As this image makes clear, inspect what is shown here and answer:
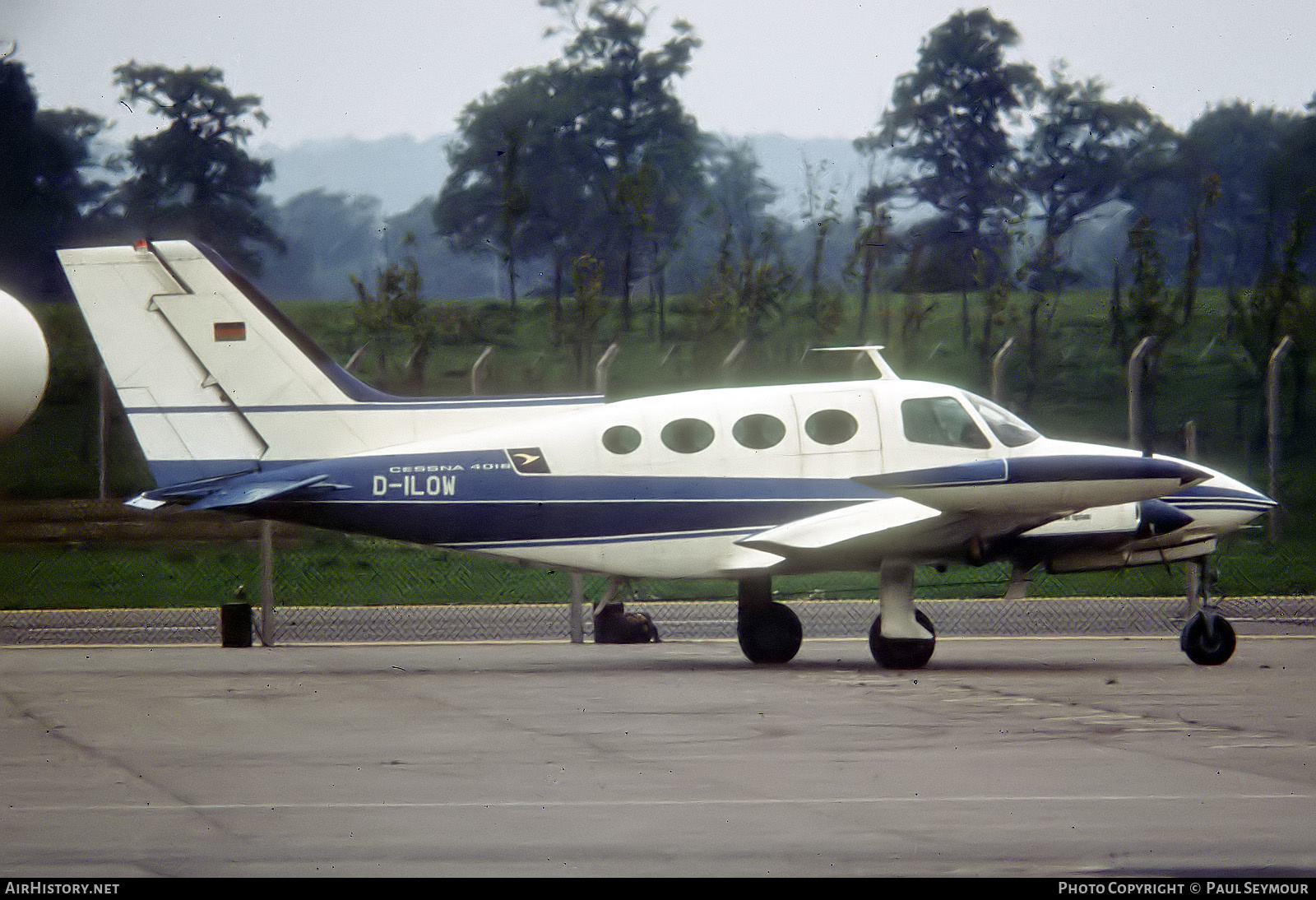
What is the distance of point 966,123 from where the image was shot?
56375 mm

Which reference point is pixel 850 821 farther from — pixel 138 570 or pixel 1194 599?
pixel 138 570

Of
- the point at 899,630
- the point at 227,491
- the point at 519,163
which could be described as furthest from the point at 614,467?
the point at 519,163

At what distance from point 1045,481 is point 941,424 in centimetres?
148

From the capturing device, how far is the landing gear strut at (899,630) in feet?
51.6

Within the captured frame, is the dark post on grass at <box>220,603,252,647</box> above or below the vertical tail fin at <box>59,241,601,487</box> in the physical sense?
below

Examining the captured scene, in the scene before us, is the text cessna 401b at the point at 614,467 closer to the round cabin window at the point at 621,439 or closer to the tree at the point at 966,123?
the round cabin window at the point at 621,439

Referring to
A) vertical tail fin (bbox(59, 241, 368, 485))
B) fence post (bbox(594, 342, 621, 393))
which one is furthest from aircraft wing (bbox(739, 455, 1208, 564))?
vertical tail fin (bbox(59, 241, 368, 485))

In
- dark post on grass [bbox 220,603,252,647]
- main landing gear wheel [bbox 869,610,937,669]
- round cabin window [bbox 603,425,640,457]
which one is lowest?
dark post on grass [bbox 220,603,252,647]

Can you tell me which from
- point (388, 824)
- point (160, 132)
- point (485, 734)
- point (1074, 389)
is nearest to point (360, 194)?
point (160, 132)

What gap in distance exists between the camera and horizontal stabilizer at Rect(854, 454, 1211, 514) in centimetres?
1486

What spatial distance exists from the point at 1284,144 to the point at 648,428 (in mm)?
39594

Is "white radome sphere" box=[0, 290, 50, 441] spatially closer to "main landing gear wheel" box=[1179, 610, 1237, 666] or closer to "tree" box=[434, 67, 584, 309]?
"main landing gear wheel" box=[1179, 610, 1237, 666]

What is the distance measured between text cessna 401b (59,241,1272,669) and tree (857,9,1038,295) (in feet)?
130

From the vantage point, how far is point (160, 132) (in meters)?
41.6
